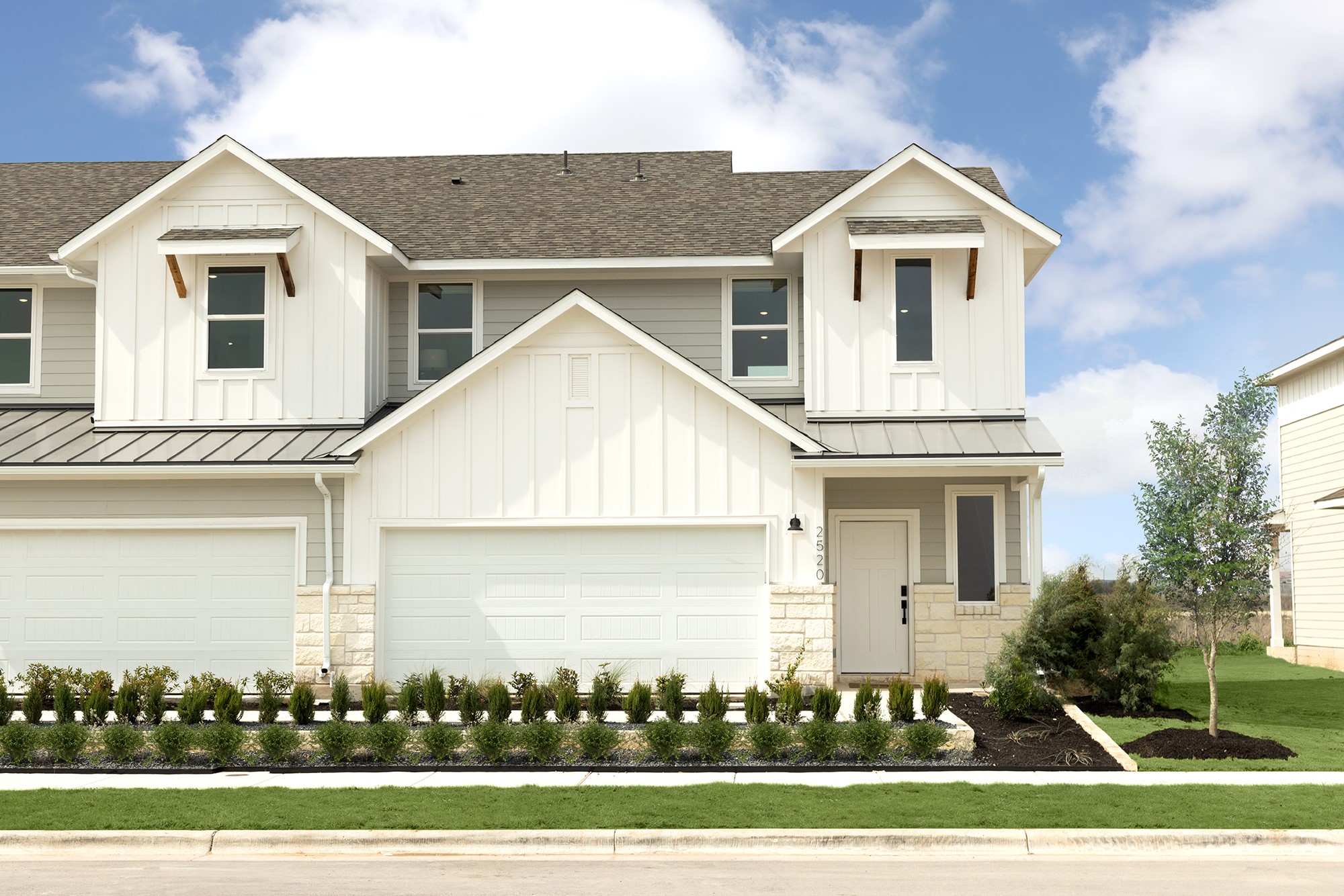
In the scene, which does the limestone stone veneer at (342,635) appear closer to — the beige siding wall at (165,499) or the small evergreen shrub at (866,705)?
the beige siding wall at (165,499)

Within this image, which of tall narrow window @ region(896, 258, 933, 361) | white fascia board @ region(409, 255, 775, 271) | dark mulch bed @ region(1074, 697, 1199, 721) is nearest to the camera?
dark mulch bed @ region(1074, 697, 1199, 721)

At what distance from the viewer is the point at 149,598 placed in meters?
15.7

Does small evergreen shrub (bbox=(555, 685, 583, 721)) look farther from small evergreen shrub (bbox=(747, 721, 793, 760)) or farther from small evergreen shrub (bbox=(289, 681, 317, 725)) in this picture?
small evergreen shrub (bbox=(289, 681, 317, 725))

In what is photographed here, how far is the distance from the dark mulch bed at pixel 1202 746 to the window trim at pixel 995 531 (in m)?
4.18

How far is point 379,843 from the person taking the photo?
8.28 metres

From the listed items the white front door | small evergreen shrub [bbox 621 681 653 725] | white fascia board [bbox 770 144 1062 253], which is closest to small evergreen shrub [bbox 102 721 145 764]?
small evergreen shrub [bbox 621 681 653 725]

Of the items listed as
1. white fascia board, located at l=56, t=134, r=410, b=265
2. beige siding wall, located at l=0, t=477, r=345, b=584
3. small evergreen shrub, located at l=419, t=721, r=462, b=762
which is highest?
white fascia board, located at l=56, t=134, r=410, b=265

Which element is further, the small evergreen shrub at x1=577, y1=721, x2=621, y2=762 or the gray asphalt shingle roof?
the gray asphalt shingle roof

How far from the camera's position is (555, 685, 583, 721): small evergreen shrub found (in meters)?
12.2

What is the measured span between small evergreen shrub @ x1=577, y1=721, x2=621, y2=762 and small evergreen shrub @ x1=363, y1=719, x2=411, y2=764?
168 cm

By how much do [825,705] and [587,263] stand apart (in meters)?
8.05

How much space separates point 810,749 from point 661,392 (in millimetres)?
5471

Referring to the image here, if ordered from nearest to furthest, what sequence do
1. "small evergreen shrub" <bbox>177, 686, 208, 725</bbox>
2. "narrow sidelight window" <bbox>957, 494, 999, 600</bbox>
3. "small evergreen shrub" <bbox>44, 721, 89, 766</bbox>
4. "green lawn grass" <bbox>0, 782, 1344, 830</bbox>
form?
1. "green lawn grass" <bbox>0, 782, 1344, 830</bbox>
2. "small evergreen shrub" <bbox>44, 721, 89, 766</bbox>
3. "small evergreen shrub" <bbox>177, 686, 208, 725</bbox>
4. "narrow sidelight window" <bbox>957, 494, 999, 600</bbox>

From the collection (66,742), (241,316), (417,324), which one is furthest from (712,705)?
(241,316)
